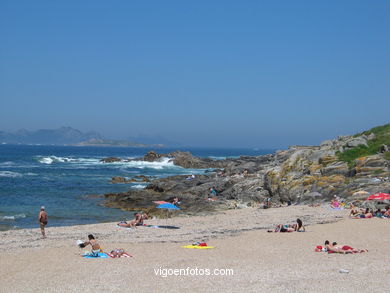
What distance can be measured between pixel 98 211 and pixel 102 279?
19964mm

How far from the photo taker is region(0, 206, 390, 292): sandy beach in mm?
11289

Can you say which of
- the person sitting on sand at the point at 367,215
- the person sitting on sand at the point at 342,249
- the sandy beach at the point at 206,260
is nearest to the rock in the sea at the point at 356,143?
the person sitting on sand at the point at 367,215

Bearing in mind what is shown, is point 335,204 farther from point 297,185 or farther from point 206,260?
point 206,260

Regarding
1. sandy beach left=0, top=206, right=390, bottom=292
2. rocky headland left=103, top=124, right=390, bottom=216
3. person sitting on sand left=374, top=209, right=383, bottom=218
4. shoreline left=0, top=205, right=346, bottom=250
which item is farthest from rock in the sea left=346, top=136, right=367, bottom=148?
sandy beach left=0, top=206, right=390, bottom=292

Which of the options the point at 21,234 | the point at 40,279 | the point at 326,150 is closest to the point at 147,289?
the point at 40,279

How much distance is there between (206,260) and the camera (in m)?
14.4

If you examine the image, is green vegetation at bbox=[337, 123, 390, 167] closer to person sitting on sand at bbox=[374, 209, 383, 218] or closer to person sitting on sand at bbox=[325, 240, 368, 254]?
person sitting on sand at bbox=[374, 209, 383, 218]

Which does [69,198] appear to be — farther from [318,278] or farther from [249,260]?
[318,278]

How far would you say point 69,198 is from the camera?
3703cm

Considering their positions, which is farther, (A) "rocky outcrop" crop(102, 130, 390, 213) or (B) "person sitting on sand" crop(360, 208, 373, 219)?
(A) "rocky outcrop" crop(102, 130, 390, 213)

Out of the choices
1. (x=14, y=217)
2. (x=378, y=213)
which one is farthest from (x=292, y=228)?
(x=14, y=217)

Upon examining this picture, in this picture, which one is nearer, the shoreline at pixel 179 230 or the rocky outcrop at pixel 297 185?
the shoreline at pixel 179 230

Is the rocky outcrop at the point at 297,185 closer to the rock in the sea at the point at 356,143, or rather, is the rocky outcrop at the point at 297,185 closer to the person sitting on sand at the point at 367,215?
the rock in the sea at the point at 356,143

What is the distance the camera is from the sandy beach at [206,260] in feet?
37.0
